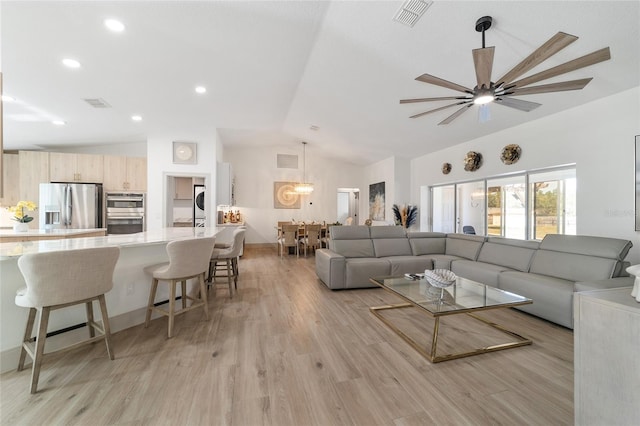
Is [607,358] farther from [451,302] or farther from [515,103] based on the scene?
[515,103]

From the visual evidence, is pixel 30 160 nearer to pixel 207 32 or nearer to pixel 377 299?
pixel 207 32

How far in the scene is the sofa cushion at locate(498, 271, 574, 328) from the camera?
256cm

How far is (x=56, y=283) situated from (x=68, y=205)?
5110 millimetres

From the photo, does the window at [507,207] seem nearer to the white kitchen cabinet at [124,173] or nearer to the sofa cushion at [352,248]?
the sofa cushion at [352,248]

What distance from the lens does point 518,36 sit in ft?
8.05

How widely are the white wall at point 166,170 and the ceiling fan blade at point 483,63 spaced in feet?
18.3

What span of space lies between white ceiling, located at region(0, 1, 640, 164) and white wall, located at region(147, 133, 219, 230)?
66cm

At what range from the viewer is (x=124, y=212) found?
5.70 m

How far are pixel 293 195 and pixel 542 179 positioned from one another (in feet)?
21.9

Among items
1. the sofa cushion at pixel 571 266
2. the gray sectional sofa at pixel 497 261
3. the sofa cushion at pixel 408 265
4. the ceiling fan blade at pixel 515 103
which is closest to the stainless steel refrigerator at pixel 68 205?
the gray sectional sofa at pixel 497 261

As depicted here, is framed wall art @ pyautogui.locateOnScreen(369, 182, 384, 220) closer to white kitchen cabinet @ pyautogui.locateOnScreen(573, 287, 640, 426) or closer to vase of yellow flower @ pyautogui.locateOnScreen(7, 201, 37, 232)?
white kitchen cabinet @ pyautogui.locateOnScreen(573, 287, 640, 426)

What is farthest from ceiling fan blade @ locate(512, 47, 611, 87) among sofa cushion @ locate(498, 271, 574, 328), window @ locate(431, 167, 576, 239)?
window @ locate(431, 167, 576, 239)

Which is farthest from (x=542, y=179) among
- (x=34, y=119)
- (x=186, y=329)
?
(x=34, y=119)

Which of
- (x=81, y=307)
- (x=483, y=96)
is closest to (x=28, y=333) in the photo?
(x=81, y=307)
